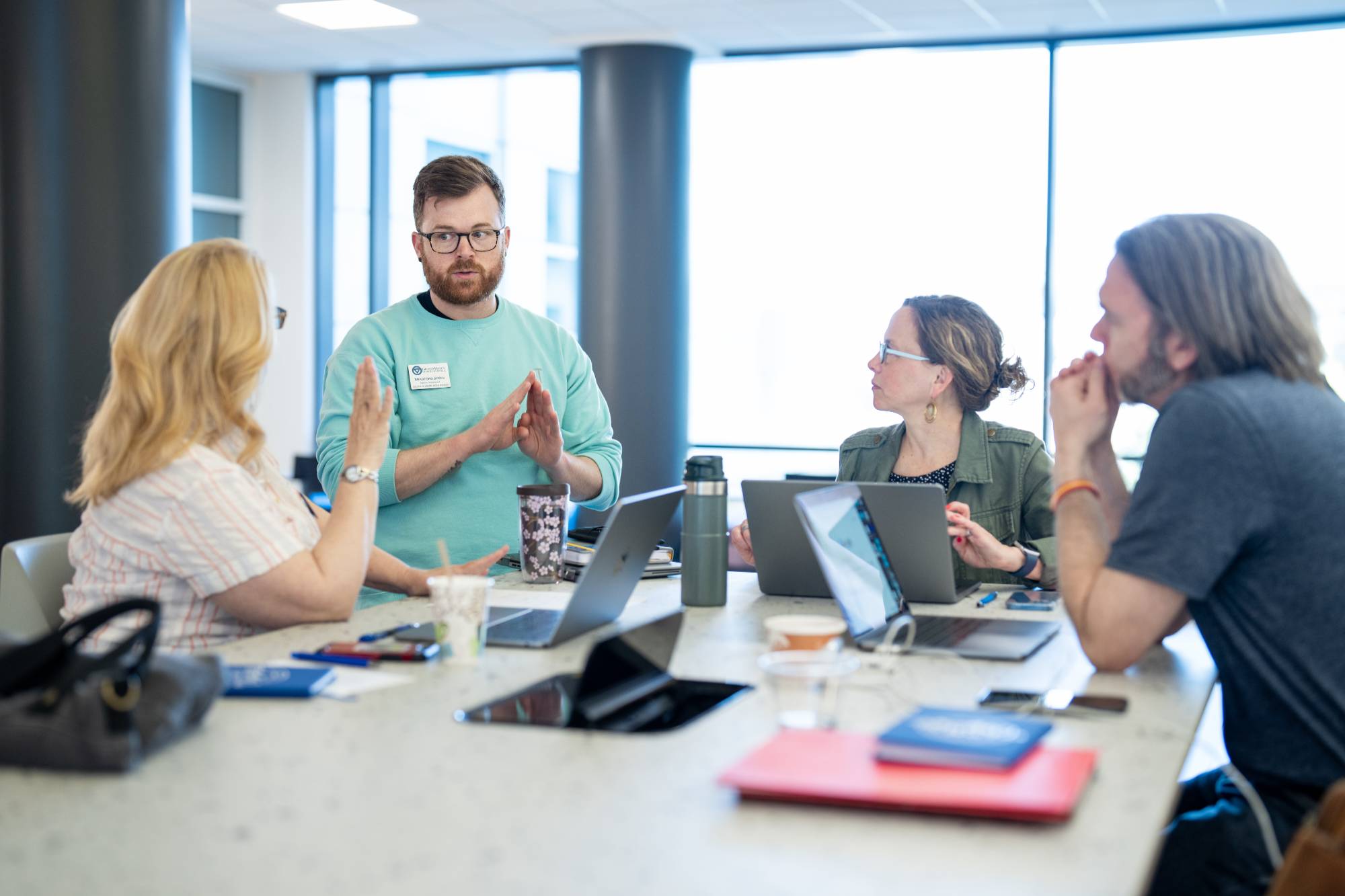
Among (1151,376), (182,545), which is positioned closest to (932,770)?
(1151,376)

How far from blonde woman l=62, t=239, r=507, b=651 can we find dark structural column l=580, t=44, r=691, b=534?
199 inches

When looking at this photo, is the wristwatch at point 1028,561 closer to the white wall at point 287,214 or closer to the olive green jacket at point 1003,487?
the olive green jacket at point 1003,487

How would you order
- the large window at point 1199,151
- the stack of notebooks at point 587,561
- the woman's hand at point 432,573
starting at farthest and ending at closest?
1. the large window at point 1199,151
2. the stack of notebooks at point 587,561
3. the woman's hand at point 432,573

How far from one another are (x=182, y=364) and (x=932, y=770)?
4.22ft

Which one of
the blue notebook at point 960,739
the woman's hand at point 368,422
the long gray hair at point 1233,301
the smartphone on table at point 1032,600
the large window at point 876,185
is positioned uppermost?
the large window at point 876,185

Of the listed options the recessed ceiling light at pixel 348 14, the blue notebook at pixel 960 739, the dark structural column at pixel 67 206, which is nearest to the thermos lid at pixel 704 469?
the blue notebook at pixel 960 739

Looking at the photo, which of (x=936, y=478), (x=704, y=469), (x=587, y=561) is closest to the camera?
(x=704, y=469)

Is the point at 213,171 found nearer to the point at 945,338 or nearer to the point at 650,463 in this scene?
the point at 650,463

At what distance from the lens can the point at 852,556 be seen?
2023 millimetres

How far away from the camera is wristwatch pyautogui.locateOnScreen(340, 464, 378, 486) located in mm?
2096

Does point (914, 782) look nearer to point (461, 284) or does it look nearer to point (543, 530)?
point (543, 530)

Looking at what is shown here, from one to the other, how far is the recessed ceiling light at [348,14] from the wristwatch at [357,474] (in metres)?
4.90

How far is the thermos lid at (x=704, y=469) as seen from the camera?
2.24m

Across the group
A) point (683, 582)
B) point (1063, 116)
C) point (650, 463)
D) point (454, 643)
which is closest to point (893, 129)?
point (1063, 116)
